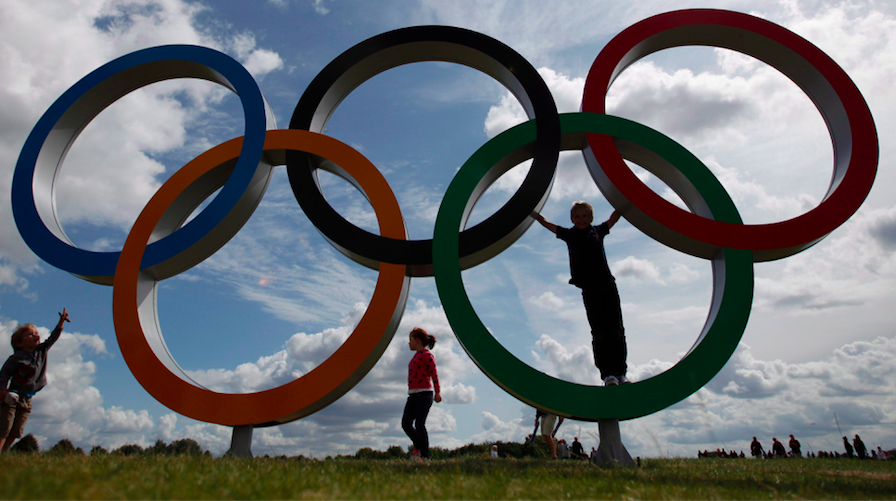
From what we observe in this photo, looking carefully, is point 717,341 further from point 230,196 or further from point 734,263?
point 230,196

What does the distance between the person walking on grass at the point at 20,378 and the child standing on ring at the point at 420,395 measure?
4331 millimetres

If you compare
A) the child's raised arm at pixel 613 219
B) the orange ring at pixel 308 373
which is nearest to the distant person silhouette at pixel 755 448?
the child's raised arm at pixel 613 219

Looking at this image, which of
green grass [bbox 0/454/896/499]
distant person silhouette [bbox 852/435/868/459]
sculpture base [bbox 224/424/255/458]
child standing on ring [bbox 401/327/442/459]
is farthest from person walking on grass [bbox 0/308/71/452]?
distant person silhouette [bbox 852/435/868/459]

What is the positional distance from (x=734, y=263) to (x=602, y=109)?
2549 mm

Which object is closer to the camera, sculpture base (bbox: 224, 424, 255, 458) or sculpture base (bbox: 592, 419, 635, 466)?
sculpture base (bbox: 592, 419, 635, 466)

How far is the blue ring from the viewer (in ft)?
21.2

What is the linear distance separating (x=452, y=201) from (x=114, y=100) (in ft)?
20.5

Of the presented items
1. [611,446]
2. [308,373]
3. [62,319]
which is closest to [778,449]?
[611,446]

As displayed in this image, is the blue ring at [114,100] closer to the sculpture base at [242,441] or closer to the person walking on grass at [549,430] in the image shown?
the sculpture base at [242,441]

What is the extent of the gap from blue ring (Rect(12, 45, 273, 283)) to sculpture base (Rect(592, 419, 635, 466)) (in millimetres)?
5315

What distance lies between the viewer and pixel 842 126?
6520mm

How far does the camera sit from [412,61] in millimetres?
7441

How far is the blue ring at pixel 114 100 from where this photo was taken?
6.46m

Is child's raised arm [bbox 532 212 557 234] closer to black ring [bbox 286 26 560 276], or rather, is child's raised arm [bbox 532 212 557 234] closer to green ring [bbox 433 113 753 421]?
black ring [bbox 286 26 560 276]
